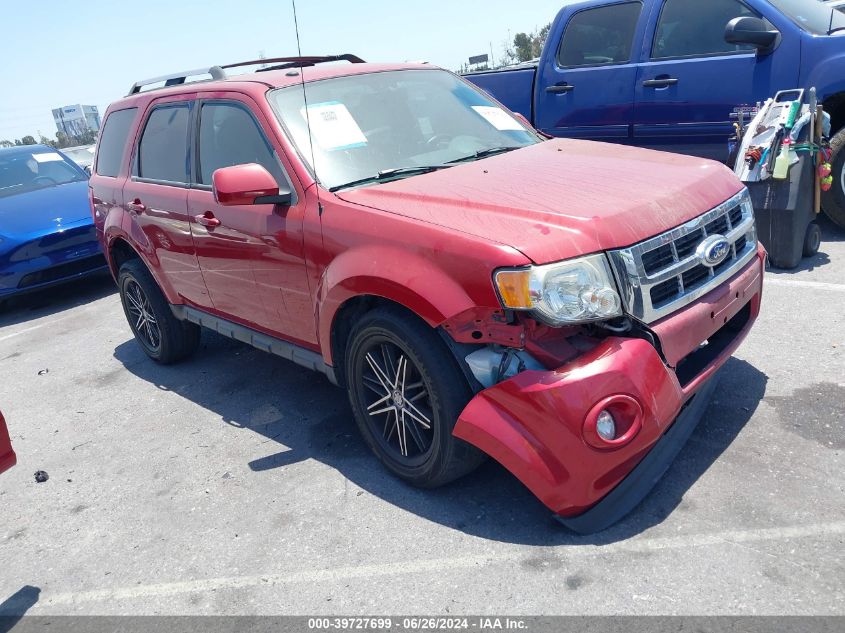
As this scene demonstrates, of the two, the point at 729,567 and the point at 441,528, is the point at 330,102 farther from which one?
the point at 729,567

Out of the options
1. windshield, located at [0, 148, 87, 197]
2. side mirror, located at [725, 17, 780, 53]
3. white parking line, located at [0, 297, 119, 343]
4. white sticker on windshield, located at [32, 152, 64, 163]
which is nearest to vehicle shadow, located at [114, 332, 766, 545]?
white parking line, located at [0, 297, 119, 343]

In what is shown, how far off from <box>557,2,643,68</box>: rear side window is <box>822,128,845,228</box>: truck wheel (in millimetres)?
1916

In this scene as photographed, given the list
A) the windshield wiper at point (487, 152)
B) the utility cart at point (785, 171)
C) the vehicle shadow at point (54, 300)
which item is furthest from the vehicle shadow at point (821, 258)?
the vehicle shadow at point (54, 300)

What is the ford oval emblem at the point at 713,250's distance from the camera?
3025mm

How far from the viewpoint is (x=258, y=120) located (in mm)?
3859

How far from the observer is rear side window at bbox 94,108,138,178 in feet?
17.4

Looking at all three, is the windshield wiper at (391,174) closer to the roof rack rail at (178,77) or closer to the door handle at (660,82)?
Answer: the roof rack rail at (178,77)

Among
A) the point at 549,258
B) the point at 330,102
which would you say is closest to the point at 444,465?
the point at 549,258

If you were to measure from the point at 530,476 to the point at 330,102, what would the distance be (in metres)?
2.27

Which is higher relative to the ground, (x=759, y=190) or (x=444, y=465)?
(x=759, y=190)

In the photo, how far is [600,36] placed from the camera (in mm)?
6988

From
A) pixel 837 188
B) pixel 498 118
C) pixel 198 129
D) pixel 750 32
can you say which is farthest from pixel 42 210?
pixel 837 188

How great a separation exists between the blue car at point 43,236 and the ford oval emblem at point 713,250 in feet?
22.6

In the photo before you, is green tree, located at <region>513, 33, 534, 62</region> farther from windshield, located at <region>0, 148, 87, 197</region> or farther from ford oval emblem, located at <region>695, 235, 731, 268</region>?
ford oval emblem, located at <region>695, 235, 731, 268</region>
